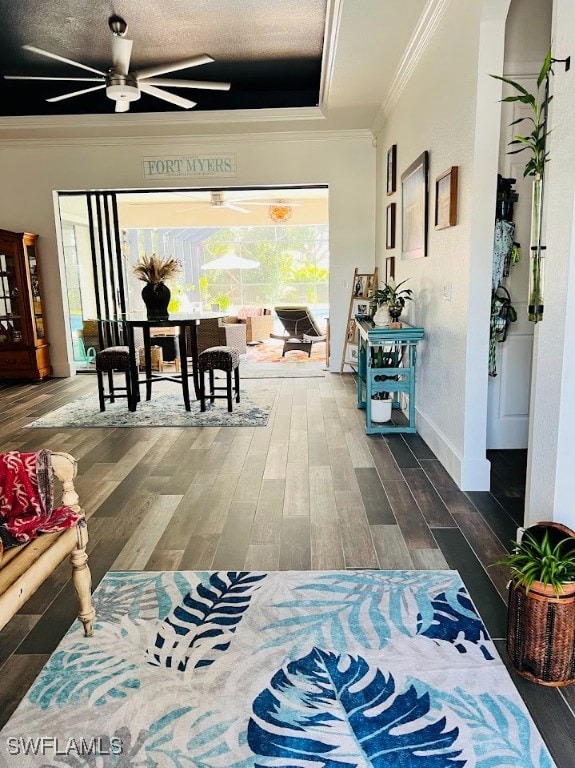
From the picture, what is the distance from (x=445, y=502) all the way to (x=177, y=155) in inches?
222

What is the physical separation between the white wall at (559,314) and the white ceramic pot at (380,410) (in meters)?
2.49

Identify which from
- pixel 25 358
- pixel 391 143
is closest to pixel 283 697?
pixel 391 143

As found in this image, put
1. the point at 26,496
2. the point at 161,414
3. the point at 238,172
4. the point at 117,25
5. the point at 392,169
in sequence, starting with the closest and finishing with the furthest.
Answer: the point at 26,496, the point at 117,25, the point at 161,414, the point at 392,169, the point at 238,172

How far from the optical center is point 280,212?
38.0 ft

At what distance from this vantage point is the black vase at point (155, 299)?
17.6 feet

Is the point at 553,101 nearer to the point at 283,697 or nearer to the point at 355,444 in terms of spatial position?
the point at 283,697

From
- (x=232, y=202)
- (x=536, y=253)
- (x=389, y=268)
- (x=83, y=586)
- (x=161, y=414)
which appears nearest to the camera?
(x=83, y=586)

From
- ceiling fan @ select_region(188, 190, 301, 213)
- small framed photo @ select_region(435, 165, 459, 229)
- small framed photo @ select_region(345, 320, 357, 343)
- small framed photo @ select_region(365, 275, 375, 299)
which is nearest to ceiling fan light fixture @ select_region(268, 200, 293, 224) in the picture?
ceiling fan @ select_region(188, 190, 301, 213)

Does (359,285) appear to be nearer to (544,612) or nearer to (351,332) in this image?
(351,332)

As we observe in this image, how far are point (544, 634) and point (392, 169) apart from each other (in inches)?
193

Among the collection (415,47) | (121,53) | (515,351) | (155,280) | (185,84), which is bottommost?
(515,351)

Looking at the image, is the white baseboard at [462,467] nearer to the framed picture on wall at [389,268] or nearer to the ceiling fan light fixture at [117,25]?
the framed picture on wall at [389,268]

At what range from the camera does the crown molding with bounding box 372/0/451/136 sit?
11.9 ft

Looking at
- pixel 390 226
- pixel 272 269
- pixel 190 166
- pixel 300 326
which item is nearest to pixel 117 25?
pixel 190 166
